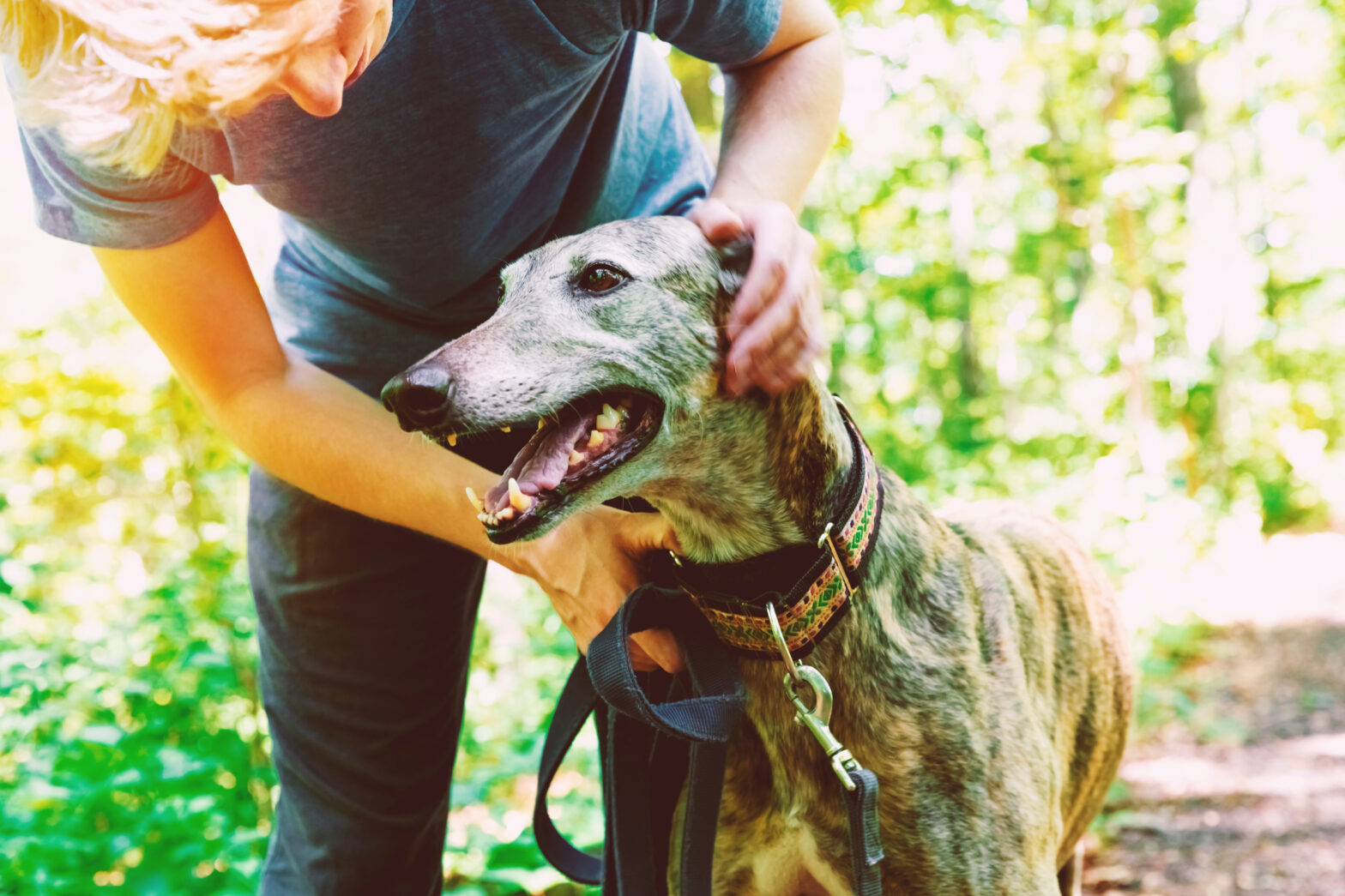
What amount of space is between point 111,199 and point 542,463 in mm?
889

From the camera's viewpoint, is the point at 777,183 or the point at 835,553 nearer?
the point at 835,553

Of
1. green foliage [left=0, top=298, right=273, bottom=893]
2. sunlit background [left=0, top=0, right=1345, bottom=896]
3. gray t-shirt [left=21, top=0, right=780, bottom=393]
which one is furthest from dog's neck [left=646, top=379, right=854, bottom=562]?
green foliage [left=0, top=298, right=273, bottom=893]

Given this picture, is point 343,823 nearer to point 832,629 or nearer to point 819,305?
point 832,629

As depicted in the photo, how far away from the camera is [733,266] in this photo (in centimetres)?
209

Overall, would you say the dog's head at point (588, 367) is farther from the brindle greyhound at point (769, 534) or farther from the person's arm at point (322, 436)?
the person's arm at point (322, 436)

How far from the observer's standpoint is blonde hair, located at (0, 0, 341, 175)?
1268 millimetres

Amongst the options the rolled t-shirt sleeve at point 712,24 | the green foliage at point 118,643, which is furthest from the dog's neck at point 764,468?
the green foliage at point 118,643

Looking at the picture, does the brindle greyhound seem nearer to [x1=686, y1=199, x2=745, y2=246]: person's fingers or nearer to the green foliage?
[x1=686, y1=199, x2=745, y2=246]: person's fingers

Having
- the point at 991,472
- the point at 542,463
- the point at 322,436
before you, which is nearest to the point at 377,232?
the point at 322,436

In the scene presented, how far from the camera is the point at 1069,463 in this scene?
12.2 metres

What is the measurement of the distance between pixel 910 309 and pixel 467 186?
692 inches

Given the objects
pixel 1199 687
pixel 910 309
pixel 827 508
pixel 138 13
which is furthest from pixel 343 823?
pixel 910 309

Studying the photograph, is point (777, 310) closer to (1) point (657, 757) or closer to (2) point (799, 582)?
(2) point (799, 582)

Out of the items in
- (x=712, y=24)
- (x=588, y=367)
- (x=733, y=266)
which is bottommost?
(x=588, y=367)
